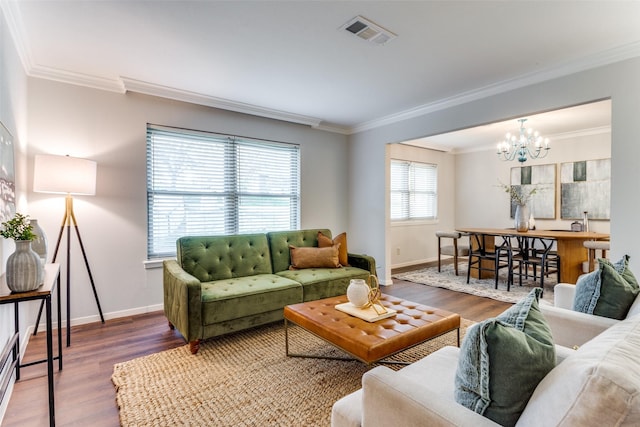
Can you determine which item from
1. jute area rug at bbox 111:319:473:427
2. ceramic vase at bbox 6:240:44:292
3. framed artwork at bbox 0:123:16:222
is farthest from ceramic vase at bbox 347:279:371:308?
framed artwork at bbox 0:123:16:222

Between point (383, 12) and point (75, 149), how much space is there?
3.11 metres

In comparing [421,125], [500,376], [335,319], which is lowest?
[335,319]

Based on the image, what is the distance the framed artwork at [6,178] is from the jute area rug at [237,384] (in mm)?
1287

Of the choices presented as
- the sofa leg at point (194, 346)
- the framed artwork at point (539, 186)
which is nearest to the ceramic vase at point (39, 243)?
the sofa leg at point (194, 346)

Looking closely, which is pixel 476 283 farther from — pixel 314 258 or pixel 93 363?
pixel 93 363

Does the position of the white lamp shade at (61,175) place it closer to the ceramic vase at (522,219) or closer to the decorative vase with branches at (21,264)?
the decorative vase with branches at (21,264)

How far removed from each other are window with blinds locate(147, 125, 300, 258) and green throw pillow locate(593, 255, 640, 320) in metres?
3.57

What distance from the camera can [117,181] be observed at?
335 cm

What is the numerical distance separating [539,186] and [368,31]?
5214mm

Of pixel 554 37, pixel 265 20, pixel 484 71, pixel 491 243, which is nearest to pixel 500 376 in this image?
pixel 265 20

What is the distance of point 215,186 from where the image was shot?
157 inches

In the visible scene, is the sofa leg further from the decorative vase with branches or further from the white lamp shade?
the white lamp shade

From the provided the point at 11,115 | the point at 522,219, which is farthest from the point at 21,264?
the point at 522,219

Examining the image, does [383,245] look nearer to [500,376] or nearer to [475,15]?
[475,15]
